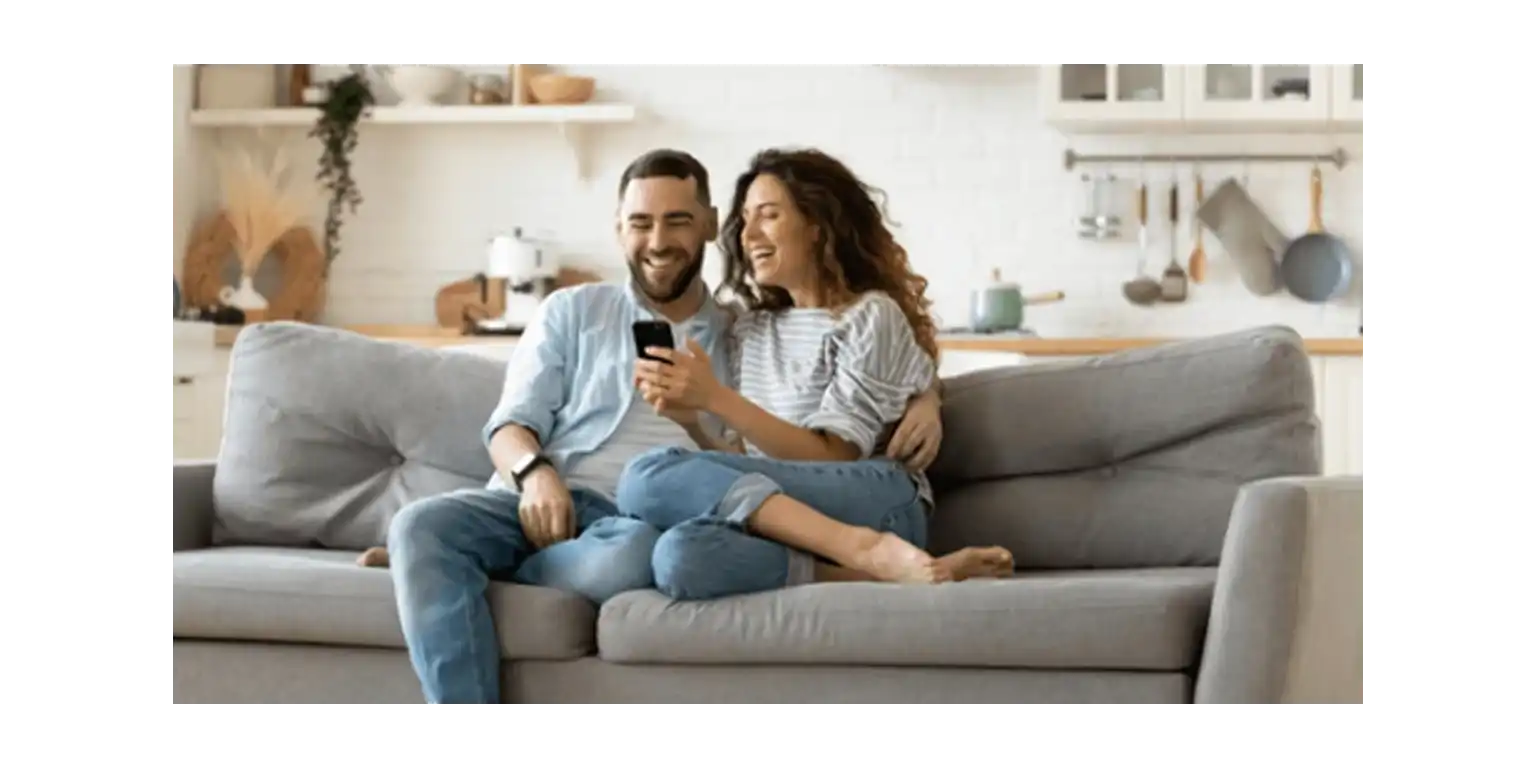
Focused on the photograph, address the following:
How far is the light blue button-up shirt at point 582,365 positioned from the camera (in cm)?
262

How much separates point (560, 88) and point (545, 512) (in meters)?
2.31

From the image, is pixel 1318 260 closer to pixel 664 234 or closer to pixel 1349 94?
pixel 1349 94

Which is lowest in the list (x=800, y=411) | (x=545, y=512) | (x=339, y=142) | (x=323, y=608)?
(x=323, y=608)

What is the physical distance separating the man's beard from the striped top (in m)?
0.10

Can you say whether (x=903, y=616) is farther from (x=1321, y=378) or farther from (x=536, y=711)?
(x=1321, y=378)

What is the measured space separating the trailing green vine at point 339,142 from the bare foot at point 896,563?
9.05 ft

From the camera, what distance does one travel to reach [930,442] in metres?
2.49

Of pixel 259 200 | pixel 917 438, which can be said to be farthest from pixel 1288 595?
pixel 259 200

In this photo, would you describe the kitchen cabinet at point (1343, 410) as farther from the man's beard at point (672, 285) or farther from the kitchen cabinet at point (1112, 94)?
the man's beard at point (672, 285)

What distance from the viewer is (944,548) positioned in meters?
2.58

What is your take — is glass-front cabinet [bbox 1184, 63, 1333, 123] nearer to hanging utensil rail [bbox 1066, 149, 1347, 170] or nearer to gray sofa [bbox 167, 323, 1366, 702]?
hanging utensil rail [bbox 1066, 149, 1347, 170]

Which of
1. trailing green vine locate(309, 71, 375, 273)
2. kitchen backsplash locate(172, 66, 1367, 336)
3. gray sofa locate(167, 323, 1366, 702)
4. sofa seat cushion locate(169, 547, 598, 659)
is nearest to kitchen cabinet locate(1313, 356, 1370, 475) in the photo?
kitchen backsplash locate(172, 66, 1367, 336)

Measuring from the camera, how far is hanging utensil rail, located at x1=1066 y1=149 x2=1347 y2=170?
4496 mm
